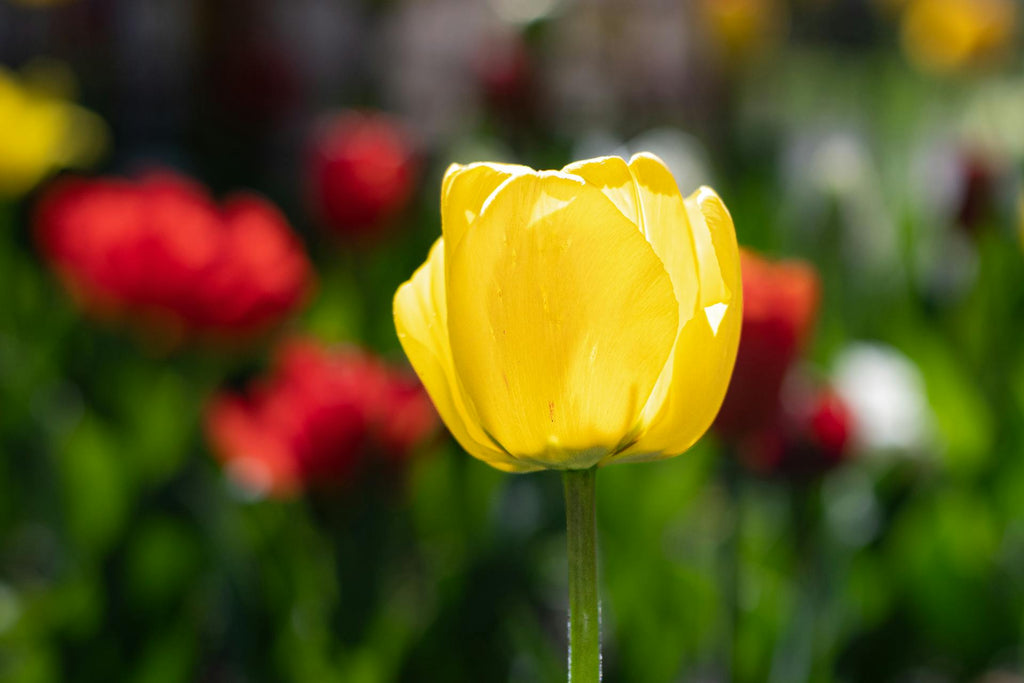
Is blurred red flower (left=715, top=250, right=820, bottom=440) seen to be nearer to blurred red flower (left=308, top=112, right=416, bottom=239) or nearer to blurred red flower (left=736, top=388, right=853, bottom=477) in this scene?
blurred red flower (left=736, top=388, right=853, bottom=477)

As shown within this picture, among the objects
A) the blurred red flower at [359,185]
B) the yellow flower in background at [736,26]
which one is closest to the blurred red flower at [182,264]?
the blurred red flower at [359,185]

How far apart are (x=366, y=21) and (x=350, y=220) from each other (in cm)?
221

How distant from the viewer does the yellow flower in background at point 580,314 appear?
0.32 m

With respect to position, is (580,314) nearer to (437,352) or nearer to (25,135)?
(437,352)

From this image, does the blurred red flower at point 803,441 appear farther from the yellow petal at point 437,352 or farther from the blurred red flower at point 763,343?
the yellow petal at point 437,352

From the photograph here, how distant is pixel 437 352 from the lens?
36cm

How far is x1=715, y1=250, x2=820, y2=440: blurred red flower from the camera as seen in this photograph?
72 cm

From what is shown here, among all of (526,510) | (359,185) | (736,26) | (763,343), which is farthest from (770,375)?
(736,26)

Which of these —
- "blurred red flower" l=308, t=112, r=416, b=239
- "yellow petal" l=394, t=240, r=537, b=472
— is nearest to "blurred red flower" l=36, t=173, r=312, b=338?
"blurred red flower" l=308, t=112, r=416, b=239

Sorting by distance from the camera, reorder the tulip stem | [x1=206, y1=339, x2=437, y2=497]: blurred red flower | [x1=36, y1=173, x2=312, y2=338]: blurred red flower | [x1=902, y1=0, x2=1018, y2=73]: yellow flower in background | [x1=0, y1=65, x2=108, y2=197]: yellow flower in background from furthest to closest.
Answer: [x1=902, y1=0, x2=1018, y2=73]: yellow flower in background, [x1=0, y1=65, x2=108, y2=197]: yellow flower in background, [x1=36, y1=173, x2=312, y2=338]: blurred red flower, [x1=206, y1=339, x2=437, y2=497]: blurred red flower, the tulip stem

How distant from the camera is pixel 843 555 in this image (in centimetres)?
89

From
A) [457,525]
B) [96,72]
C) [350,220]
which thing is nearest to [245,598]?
[457,525]

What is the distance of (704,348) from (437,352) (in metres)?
0.08

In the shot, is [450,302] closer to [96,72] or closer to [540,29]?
[540,29]
